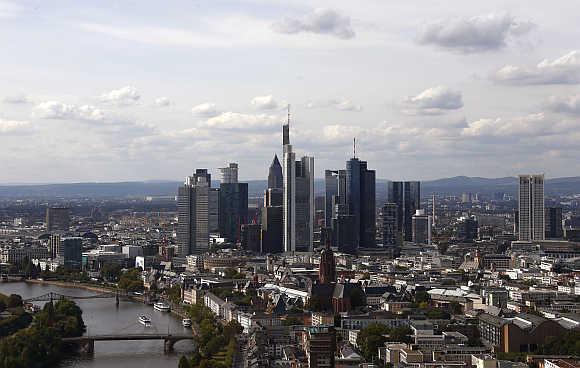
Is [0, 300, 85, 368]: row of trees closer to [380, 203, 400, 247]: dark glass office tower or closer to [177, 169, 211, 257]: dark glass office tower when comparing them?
[177, 169, 211, 257]: dark glass office tower

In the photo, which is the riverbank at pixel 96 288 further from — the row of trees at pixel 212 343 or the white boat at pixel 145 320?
the row of trees at pixel 212 343

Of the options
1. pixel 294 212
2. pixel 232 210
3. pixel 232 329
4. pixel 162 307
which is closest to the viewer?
pixel 232 329

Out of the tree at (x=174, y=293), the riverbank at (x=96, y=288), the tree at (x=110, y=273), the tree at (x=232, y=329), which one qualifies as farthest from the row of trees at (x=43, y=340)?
the tree at (x=110, y=273)

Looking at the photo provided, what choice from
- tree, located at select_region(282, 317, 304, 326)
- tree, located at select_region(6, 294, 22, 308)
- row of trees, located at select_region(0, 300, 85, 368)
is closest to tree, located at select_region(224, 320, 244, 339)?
tree, located at select_region(282, 317, 304, 326)

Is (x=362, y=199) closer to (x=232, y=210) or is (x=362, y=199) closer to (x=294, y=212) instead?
(x=294, y=212)

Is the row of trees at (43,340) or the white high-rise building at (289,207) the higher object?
the white high-rise building at (289,207)

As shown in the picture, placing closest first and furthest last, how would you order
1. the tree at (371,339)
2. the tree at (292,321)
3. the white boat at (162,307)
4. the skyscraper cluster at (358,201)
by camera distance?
the tree at (371,339)
the tree at (292,321)
the white boat at (162,307)
the skyscraper cluster at (358,201)

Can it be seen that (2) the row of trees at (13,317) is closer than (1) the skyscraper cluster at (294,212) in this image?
Yes

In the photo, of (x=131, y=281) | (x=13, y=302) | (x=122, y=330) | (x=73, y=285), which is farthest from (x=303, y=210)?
(x=122, y=330)
